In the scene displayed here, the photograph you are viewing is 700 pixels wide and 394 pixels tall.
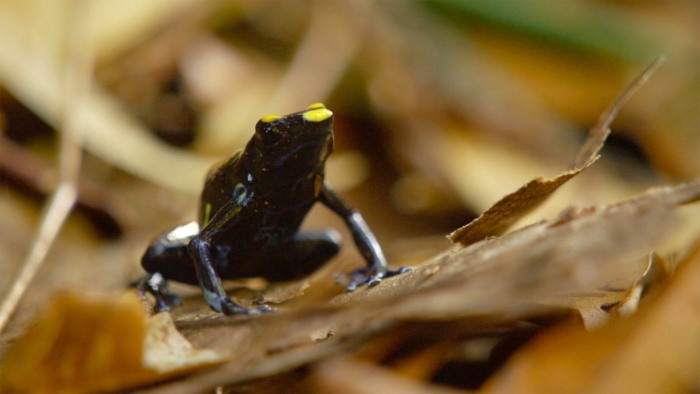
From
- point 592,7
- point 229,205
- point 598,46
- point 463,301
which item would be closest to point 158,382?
point 463,301

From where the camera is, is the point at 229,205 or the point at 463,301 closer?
the point at 463,301

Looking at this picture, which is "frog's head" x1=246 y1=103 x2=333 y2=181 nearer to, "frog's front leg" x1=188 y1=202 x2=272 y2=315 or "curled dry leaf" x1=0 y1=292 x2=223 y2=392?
"frog's front leg" x1=188 y1=202 x2=272 y2=315

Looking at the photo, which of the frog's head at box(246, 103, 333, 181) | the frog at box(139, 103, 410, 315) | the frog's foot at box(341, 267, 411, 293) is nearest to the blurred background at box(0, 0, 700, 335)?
the frog at box(139, 103, 410, 315)

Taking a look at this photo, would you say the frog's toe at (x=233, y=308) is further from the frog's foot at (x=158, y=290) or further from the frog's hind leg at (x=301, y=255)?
the frog's hind leg at (x=301, y=255)

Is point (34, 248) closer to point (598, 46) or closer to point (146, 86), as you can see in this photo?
point (146, 86)

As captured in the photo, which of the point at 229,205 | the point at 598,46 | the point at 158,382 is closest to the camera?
the point at 158,382

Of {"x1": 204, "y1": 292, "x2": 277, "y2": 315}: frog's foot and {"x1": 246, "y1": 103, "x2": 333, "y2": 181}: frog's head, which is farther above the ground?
{"x1": 246, "y1": 103, "x2": 333, "y2": 181}: frog's head
